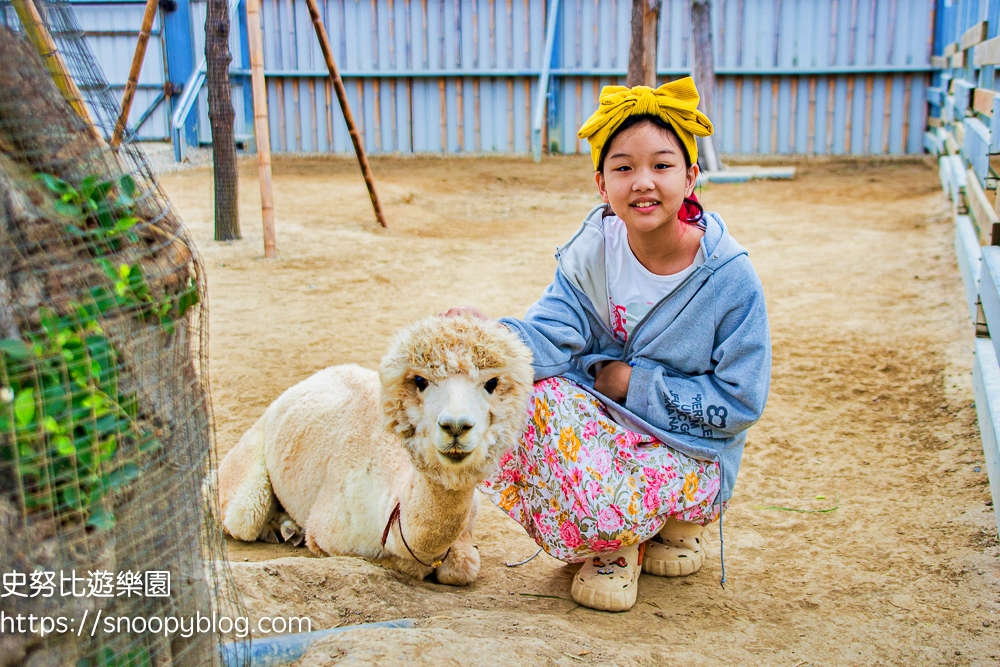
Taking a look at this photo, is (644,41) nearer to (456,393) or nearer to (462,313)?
(462,313)

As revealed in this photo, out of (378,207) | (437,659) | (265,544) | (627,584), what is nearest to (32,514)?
(437,659)

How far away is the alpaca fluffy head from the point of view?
86.1 inches

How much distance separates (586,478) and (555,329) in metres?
0.43

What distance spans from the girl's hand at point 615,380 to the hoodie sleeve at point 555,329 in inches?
4.0

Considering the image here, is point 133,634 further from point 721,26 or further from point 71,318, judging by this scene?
point 721,26

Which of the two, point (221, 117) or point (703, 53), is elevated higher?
point (703, 53)

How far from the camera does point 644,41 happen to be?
28.4 feet

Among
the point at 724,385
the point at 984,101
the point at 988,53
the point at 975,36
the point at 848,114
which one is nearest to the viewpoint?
the point at 724,385

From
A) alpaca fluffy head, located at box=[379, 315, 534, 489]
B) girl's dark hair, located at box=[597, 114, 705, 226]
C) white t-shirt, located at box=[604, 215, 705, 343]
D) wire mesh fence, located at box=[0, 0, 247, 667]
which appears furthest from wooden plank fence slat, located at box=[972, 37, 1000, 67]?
wire mesh fence, located at box=[0, 0, 247, 667]

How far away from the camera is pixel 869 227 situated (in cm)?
802

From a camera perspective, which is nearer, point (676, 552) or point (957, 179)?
point (676, 552)

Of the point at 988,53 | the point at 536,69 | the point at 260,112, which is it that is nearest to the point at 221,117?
the point at 260,112

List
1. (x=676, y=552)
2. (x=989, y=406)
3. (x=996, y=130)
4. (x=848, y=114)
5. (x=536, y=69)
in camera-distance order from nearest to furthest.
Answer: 1. (x=676, y=552)
2. (x=989, y=406)
3. (x=996, y=130)
4. (x=848, y=114)
5. (x=536, y=69)

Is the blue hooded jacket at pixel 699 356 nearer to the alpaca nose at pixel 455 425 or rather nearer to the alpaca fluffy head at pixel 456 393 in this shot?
the alpaca fluffy head at pixel 456 393
